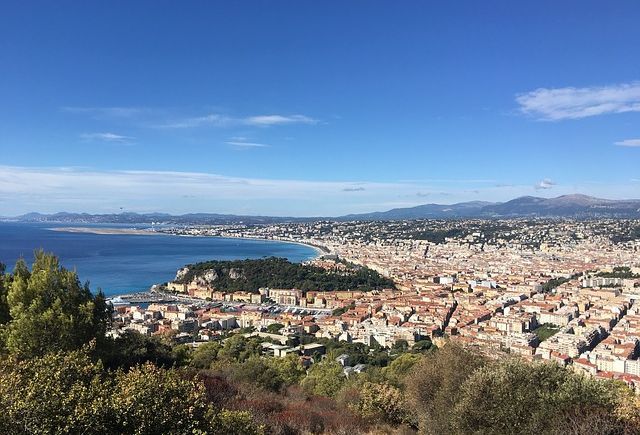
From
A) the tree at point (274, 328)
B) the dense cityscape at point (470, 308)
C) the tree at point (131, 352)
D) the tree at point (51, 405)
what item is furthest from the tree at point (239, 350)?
the tree at point (51, 405)

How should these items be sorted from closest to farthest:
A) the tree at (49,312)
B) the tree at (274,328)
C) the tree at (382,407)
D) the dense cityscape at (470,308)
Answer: the tree at (49,312) < the tree at (382,407) < the dense cityscape at (470,308) < the tree at (274,328)

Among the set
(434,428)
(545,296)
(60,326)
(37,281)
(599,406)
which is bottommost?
(545,296)

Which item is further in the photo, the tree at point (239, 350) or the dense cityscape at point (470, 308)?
the dense cityscape at point (470, 308)

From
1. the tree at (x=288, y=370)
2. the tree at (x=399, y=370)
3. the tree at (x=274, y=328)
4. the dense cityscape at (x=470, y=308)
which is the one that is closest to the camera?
the tree at (x=399, y=370)

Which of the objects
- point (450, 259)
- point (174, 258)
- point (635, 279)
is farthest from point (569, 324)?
point (174, 258)

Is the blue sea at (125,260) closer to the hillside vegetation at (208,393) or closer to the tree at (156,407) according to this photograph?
the hillside vegetation at (208,393)

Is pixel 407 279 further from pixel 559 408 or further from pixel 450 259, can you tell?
pixel 559 408

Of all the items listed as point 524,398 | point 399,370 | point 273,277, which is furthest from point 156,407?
point 273,277
